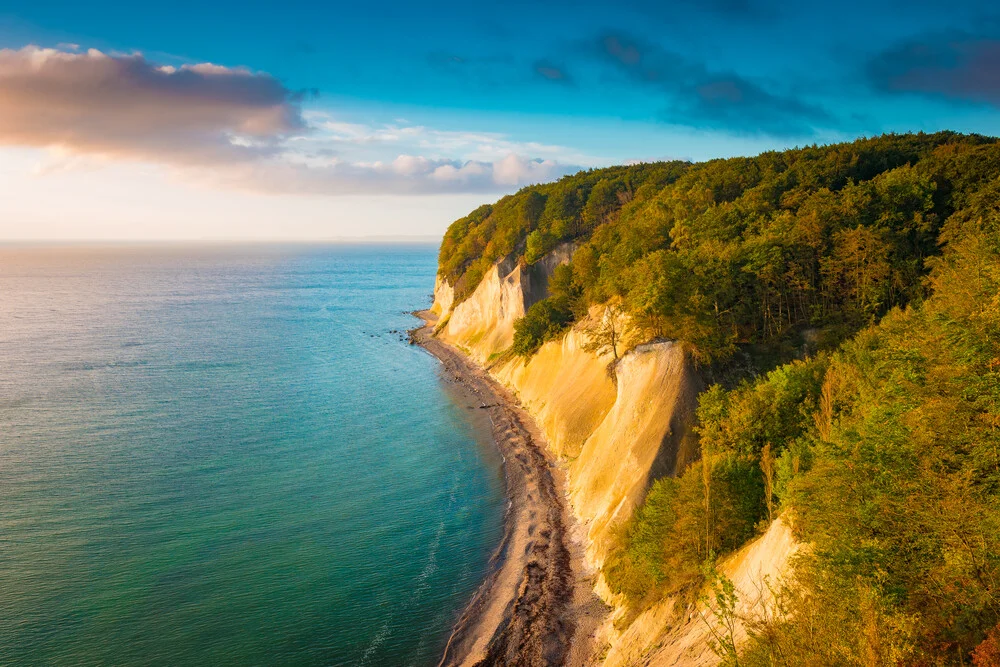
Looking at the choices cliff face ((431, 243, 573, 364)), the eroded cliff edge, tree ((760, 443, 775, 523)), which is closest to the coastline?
the eroded cliff edge

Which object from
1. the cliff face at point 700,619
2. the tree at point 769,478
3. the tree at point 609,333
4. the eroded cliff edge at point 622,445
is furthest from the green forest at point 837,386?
the tree at point 609,333

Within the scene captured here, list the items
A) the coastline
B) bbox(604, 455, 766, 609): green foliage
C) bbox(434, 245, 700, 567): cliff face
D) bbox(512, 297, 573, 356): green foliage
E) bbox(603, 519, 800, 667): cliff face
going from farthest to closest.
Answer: bbox(512, 297, 573, 356): green foliage
bbox(434, 245, 700, 567): cliff face
the coastline
bbox(604, 455, 766, 609): green foliage
bbox(603, 519, 800, 667): cliff face

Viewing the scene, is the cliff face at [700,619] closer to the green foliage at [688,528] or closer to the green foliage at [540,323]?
the green foliage at [688,528]

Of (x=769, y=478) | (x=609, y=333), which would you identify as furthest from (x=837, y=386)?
(x=609, y=333)

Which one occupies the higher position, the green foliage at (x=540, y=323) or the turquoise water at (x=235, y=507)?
the green foliage at (x=540, y=323)

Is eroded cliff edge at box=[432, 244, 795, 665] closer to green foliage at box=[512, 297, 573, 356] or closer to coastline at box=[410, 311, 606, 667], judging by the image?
coastline at box=[410, 311, 606, 667]

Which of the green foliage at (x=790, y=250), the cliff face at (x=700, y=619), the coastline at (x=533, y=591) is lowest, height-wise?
the coastline at (x=533, y=591)

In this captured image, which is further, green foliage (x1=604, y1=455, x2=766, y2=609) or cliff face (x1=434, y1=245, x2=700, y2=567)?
cliff face (x1=434, y1=245, x2=700, y2=567)
